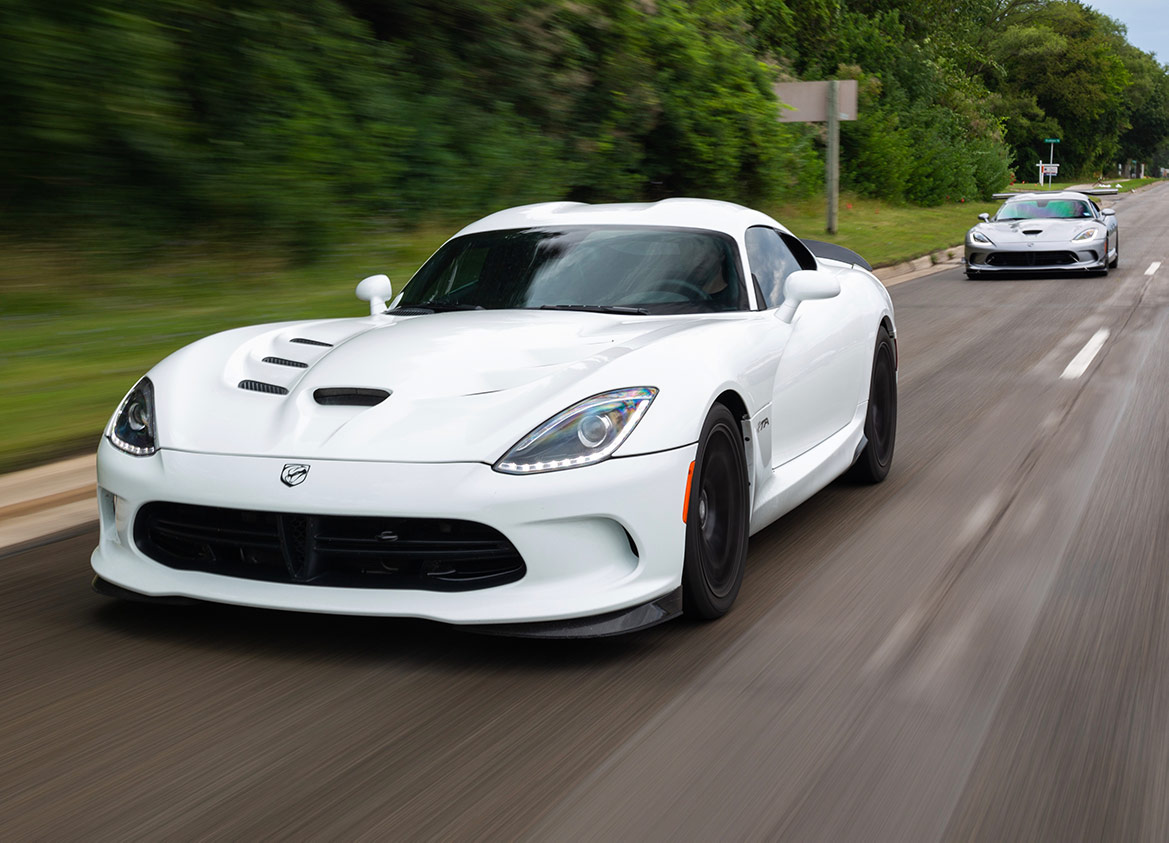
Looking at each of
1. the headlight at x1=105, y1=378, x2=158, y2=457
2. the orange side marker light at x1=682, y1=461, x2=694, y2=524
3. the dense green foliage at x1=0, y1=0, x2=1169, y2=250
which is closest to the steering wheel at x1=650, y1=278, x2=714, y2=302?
the orange side marker light at x1=682, y1=461, x2=694, y2=524

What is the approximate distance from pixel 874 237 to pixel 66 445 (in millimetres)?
21277

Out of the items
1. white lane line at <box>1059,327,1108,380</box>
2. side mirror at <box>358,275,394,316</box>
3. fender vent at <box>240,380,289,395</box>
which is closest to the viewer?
fender vent at <box>240,380,289,395</box>

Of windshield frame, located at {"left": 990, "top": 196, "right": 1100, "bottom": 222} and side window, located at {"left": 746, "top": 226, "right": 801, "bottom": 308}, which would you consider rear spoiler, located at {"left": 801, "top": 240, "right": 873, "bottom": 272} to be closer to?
side window, located at {"left": 746, "top": 226, "right": 801, "bottom": 308}

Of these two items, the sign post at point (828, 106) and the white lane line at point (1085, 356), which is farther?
the sign post at point (828, 106)

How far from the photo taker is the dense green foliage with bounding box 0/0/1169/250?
11.1 meters

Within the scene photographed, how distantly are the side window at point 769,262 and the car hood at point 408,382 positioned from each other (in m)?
0.63

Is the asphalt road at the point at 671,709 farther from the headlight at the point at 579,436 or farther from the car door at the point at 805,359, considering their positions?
the headlight at the point at 579,436

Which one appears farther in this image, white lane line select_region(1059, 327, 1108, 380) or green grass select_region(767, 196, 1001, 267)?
green grass select_region(767, 196, 1001, 267)

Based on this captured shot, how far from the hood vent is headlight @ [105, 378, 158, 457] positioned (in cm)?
53

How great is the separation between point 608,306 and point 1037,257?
16259 mm

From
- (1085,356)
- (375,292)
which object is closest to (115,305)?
(375,292)

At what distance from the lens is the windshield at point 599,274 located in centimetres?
508

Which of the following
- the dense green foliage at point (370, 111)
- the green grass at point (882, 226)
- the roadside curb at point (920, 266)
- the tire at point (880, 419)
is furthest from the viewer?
the green grass at point (882, 226)

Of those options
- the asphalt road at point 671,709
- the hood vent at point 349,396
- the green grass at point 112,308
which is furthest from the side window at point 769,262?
the green grass at point 112,308
